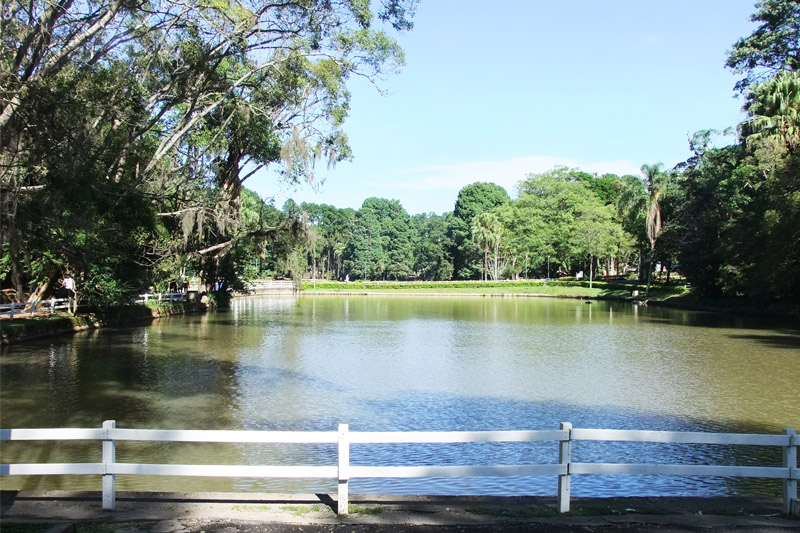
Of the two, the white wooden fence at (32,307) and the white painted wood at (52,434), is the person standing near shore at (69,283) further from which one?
the white painted wood at (52,434)

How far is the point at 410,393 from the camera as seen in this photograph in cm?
1413

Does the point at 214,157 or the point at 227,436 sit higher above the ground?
the point at 214,157

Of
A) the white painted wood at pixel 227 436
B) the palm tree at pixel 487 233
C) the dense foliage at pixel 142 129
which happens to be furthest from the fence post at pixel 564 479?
the palm tree at pixel 487 233

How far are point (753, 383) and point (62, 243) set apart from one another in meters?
15.9

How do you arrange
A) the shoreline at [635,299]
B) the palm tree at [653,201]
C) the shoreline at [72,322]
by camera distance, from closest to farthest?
the shoreline at [72,322] < the shoreline at [635,299] < the palm tree at [653,201]

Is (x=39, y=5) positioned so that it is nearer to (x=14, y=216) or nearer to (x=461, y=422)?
(x=14, y=216)

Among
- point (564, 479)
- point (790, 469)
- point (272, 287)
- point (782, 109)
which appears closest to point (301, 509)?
point (564, 479)

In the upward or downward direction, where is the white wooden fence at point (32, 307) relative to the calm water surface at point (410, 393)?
upward

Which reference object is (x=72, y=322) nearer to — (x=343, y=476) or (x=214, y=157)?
(x=214, y=157)

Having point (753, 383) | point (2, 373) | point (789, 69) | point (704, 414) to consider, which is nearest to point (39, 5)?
point (2, 373)

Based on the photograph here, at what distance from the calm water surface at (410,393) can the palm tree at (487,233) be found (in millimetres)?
51083

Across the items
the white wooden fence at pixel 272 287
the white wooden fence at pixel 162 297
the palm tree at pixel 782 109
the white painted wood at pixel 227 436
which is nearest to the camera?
the white painted wood at pixel 227 436

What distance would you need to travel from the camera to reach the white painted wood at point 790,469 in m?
5.34

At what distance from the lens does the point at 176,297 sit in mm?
39750
